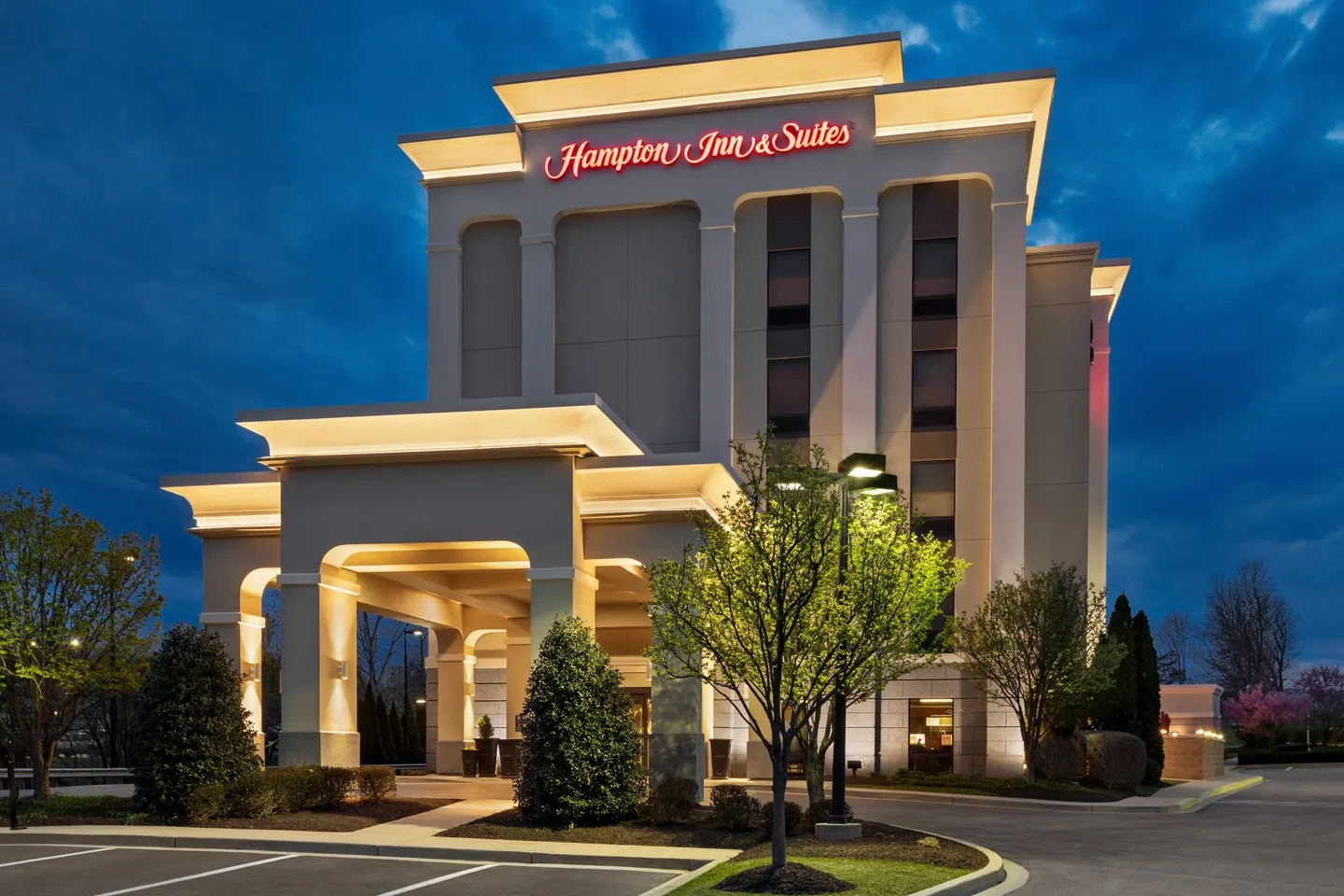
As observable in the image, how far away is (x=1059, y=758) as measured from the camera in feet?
108

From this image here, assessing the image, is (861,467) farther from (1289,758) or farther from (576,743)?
(1289,758)

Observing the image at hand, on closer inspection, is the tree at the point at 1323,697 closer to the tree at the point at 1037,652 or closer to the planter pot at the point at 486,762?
the tree at the point at 1037,652

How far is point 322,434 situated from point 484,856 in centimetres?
938

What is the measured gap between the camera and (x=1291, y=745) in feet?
205

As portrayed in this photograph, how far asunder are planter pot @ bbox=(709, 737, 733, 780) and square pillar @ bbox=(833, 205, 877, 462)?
928 cm

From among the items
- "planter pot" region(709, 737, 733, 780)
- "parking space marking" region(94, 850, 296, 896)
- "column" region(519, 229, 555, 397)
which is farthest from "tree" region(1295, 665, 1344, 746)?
"parking space marking" region(94, 850, 296, 896)

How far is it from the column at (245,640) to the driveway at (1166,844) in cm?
1375

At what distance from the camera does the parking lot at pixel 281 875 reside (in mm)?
15195

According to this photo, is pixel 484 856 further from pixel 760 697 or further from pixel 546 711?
pixel 760 697

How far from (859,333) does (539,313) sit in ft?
34.7

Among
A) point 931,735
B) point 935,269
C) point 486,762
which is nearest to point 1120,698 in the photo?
point 931,735

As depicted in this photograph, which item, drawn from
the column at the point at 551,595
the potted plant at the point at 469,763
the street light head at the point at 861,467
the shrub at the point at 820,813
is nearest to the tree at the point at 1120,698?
the shrub at the point at 820,813

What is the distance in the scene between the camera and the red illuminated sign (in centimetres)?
3947

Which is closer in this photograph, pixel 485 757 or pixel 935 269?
pixel 485 757
